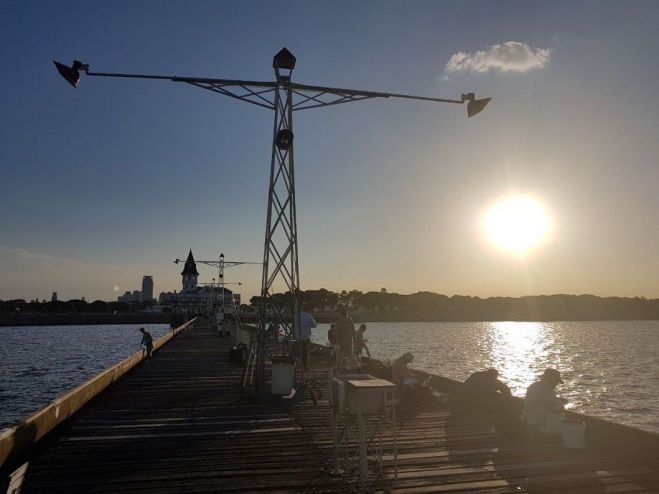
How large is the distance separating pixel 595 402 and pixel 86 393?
27.8 m

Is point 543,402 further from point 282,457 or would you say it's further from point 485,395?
point 282,457

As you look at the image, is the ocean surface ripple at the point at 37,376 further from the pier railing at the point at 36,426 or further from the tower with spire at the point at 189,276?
the tower with spire at the point at 189,276

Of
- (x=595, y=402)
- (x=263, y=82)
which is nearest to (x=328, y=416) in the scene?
(x=263, y=82)

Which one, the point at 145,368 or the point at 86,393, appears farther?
the point at 145,368

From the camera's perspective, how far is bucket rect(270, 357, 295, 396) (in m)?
12.5

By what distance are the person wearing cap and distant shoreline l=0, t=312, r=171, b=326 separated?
155 m

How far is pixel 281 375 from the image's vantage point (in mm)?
12617

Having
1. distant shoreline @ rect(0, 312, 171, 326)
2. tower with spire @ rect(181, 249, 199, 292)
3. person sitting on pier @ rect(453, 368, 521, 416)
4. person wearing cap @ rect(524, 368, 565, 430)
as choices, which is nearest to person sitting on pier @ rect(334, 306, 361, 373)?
person sitting on pier @ rect(453, 368, 521, 416)

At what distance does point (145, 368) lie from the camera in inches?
804

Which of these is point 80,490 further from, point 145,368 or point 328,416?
point 145,368

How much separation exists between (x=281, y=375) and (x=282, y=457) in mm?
4930

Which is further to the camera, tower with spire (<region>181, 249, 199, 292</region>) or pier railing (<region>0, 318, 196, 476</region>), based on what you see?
tower with spire (<region>181, 249, 199, 292</region>)

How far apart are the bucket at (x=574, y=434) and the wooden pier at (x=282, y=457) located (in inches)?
5.5

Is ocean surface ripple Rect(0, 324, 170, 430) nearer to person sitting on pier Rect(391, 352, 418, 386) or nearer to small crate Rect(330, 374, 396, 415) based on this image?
person sitting on pier Rect(391, 352, 418, 386)
